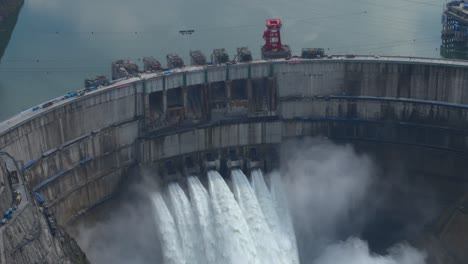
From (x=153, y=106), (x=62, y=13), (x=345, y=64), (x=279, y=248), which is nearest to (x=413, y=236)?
(x=279, y=248)

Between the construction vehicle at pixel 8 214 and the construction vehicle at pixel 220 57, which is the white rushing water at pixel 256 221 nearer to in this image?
the construction vehicle at pixel 220 57

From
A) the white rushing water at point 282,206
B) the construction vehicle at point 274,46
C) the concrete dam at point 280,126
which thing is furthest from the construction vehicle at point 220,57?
the white rushing water at point 282,206

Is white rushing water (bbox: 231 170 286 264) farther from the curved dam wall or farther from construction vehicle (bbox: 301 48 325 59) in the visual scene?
construction vehicle (bbox: 301 48 325 59)

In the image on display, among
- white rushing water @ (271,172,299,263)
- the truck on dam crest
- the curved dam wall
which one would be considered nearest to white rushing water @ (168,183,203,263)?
the truck on dam crest

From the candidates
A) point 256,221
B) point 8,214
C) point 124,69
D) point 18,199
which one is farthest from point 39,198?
point 124,69

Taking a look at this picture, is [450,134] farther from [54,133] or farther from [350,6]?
[350,6]
